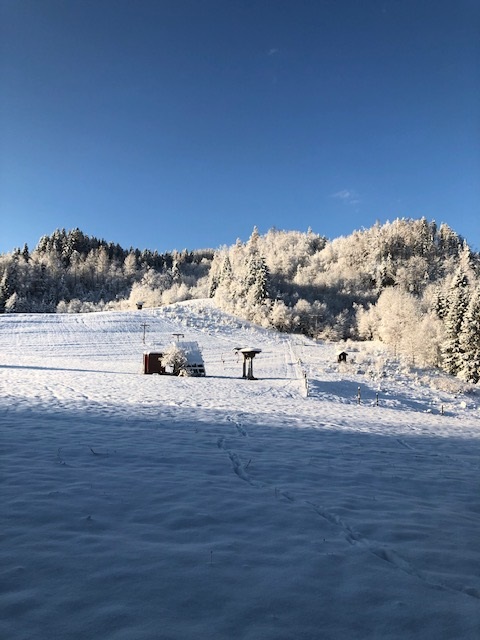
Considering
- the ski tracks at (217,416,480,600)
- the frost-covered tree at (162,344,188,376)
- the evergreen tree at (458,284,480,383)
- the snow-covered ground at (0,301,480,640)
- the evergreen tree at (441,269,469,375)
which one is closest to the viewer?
the snow-covered ground at (0,301,480,640)

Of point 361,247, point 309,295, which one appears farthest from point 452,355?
point 361,247

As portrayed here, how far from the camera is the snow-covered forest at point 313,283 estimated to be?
48.7m

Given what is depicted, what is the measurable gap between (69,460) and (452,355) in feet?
152

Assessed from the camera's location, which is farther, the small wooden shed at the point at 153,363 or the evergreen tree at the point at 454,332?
the evergreen tree at the point at 454,332

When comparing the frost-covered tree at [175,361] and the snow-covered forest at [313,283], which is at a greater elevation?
the snow-covered forest at [313,283]

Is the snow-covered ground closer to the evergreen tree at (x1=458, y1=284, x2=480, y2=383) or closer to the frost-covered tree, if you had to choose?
the frost-covered tree

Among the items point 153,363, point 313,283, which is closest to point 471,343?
point 153,363

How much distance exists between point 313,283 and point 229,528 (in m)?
79.1

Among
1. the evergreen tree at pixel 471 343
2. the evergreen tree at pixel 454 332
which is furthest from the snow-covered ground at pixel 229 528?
the evergreen tree at pixel 454 332

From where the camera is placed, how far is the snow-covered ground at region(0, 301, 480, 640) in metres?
3.09

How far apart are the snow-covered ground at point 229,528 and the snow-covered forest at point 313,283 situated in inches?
1513

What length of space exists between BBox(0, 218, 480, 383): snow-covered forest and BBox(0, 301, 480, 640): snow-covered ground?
3844 cm

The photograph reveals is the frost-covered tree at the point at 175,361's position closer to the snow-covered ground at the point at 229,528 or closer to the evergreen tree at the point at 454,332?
the snow-covered ground at the point at 229,528

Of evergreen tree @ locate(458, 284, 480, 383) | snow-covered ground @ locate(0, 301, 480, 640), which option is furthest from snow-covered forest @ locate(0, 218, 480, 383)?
snow-covered ground @ locate(0, 301, 480, 640)
